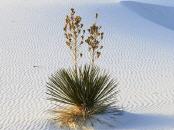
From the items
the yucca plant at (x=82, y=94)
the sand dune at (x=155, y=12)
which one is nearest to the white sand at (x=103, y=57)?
the sand dune at (x=155, y=12)

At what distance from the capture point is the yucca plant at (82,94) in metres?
9.32

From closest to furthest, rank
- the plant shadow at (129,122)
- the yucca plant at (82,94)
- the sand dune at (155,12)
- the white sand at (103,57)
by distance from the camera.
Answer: the yucca plant at (82,94) < the plant shadow at (129,122) < the white sand at (103,57) < the sand dune at (155,12)

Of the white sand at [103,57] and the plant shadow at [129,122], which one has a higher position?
the white sand at [103,57]

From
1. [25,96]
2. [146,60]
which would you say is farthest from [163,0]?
[25,96]

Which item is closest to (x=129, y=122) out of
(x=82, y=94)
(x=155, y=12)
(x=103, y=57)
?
(x=82, y=94)

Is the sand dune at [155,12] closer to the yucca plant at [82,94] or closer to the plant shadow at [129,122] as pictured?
the plant shadow at [129,122]

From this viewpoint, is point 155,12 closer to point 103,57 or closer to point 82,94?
point 103,57

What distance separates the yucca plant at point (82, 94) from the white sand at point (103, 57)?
349mm

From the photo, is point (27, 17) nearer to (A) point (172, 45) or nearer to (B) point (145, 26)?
(B) point (145, 26)

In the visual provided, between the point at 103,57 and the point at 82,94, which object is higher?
the point at 103,57

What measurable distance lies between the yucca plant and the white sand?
35 centimetres

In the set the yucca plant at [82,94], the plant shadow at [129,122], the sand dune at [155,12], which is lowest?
the plant shadow at [129,122]

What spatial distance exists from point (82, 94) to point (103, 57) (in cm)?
792

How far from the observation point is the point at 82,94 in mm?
9312
